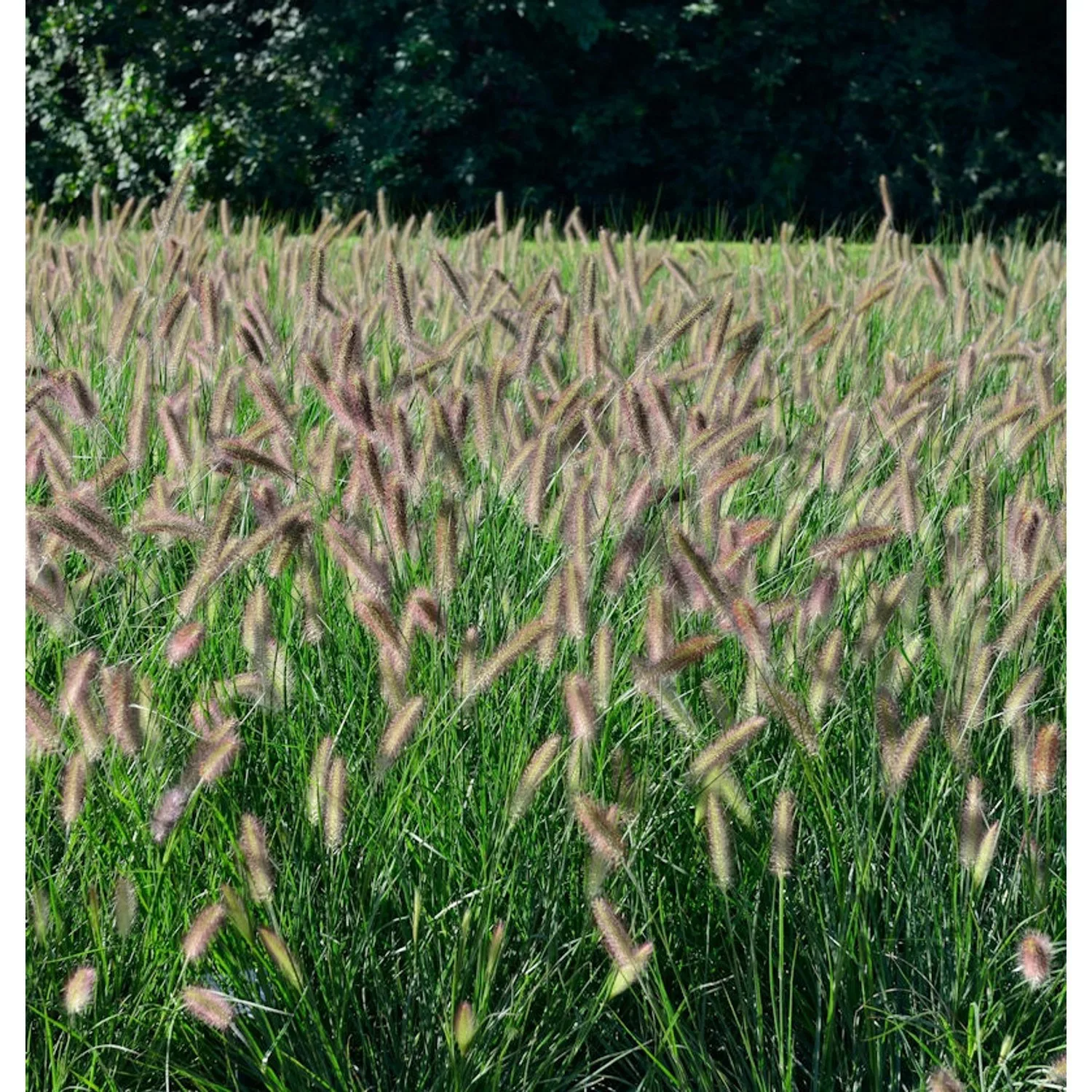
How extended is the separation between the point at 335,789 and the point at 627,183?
944cm

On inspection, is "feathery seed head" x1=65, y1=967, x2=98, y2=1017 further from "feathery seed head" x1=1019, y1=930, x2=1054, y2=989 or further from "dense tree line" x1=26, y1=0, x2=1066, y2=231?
"dense tree line" x1=26, y1=0, x2=1066, y2=231

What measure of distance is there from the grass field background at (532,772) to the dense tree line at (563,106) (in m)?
7.95

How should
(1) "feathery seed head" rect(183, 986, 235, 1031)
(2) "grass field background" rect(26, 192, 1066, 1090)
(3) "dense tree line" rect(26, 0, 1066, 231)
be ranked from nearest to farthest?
(1) "feathery seed head" rect(183, 986, 235, 1031) → (2) "grass field background" rect(26, 192, 1066, 1090) → (3) "dense tree line" rect(26, 0, 1066, 231)

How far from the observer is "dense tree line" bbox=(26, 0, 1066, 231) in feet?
31.1

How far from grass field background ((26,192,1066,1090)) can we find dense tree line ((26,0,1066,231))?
795cm

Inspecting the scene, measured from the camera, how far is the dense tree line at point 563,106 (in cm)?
947

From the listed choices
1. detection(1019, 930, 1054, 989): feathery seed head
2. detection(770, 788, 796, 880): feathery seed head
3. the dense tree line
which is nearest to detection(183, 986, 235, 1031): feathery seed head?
detection(770, 788, 796, 880): feathery seed head

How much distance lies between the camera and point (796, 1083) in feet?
4.66

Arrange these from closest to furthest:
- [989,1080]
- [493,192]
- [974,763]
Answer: [989,1080] → [974,763] → [493,192]

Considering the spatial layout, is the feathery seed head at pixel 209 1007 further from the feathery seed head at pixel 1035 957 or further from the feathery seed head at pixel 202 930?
the feathery seed head at pixel 1035 957

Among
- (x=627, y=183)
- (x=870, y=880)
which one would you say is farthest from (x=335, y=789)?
(x=627, y=183)

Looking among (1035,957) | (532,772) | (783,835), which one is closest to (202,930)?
(532,772)

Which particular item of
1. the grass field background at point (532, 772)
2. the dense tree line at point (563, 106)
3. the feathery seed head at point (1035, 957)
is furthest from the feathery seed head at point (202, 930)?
the dense tree line at point (563, 106)
